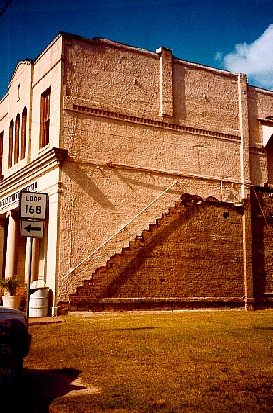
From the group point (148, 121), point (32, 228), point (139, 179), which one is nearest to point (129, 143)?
point (148, 121)

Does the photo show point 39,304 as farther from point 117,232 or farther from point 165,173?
point 165,173

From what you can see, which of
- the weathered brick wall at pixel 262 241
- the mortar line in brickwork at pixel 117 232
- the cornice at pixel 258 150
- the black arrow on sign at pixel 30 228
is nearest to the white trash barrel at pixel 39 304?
the mortar line in brickwork at pixel 117 232

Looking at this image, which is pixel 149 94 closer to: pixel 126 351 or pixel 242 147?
pixel 242 147

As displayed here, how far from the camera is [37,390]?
5.96m

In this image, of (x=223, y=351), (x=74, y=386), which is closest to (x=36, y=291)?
(x=223, y=351)

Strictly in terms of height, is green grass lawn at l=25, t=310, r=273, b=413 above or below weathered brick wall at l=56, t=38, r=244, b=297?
below

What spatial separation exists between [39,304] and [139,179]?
632cm

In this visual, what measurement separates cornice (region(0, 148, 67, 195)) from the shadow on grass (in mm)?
11129

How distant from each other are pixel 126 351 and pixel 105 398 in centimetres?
343

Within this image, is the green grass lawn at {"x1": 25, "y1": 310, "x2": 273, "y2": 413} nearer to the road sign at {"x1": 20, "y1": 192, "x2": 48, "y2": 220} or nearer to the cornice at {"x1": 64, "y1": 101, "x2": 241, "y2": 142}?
the road sign at {"x1": 20, "y1": 192, "x2": 48, "y2": 220}

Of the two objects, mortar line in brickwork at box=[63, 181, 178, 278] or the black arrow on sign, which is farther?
mortar line in brickwork at box=[63, 181, 178, 278]

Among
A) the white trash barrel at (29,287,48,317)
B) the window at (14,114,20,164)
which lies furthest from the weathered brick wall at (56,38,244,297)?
the window at (14,114,20,164)

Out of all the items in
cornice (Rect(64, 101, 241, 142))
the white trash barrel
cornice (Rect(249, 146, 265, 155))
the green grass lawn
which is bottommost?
the green grass lawn

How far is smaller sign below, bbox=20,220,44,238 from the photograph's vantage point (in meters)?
9.35
